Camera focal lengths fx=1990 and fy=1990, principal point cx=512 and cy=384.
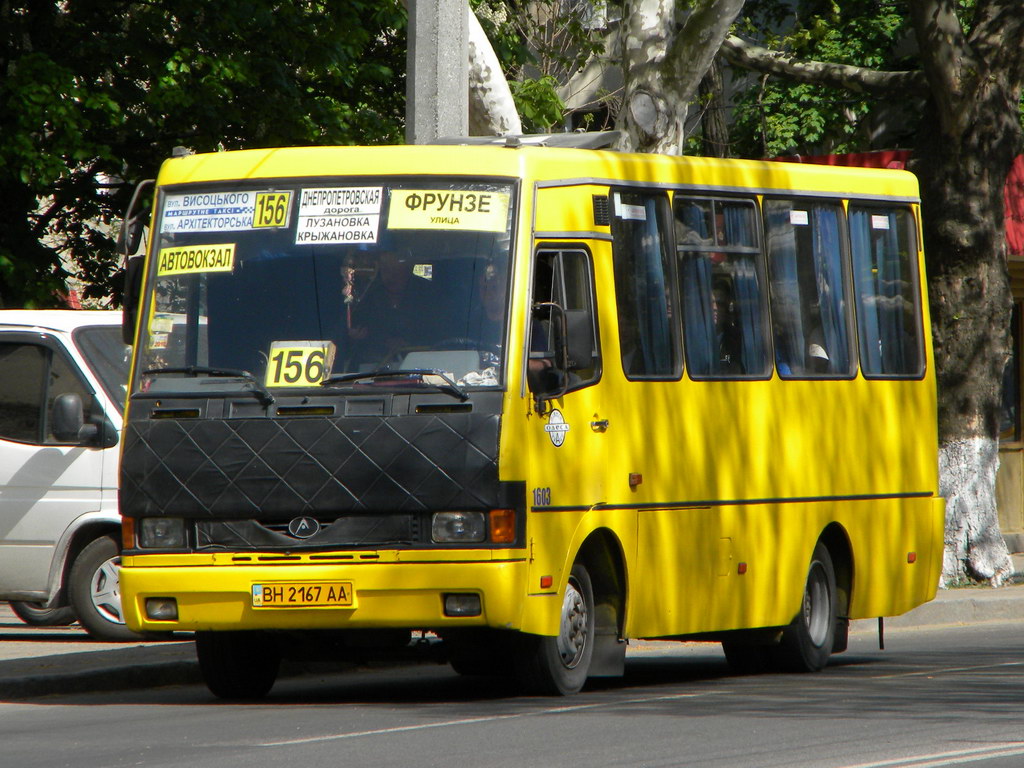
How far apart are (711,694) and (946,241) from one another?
27.2 feet

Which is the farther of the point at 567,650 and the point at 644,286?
the point at 644,286

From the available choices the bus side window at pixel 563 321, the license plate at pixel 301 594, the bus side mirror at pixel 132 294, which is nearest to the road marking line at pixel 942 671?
the bus side window at pixel 563 321

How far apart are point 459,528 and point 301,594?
2.64 ft

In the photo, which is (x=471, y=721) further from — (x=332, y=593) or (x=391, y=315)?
(x=391, y=315)

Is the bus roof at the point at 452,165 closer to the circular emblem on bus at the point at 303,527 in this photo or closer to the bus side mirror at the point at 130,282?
the bus side mirror at the point at 130,282

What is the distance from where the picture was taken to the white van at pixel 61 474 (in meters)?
12.9

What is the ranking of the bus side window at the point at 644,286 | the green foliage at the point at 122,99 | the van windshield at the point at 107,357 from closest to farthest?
the bus side window at the point at 644,286 → the van windshield at the point at 107,357 → the green foliage at the point at 122,99

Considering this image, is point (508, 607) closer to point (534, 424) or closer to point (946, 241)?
point (534, 424)

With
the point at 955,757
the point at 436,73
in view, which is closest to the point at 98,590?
the point at 436,73

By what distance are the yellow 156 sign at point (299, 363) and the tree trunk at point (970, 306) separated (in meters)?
9.42

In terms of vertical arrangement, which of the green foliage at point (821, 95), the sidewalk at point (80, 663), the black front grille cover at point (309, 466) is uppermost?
the green foliage at point (821, 95)

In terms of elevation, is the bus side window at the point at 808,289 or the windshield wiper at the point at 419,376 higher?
the bus side window at the point at 808,289

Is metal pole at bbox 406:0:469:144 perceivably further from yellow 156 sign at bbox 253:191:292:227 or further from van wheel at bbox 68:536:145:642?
van wheel at bbox 68:536:145:642

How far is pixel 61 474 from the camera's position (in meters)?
13.0
